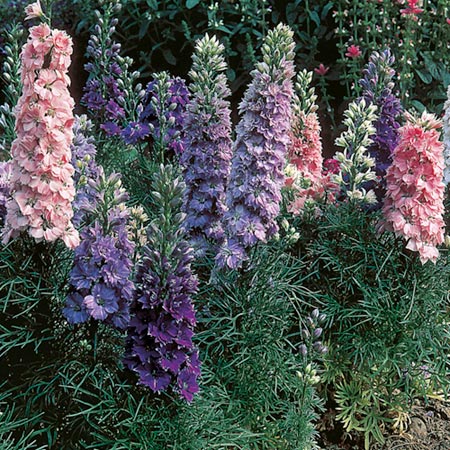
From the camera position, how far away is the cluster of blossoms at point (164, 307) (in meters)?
2.49

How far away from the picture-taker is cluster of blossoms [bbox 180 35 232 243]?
3.29 m

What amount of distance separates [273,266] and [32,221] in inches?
38.3

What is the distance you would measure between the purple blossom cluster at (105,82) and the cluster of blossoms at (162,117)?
9.0 inches

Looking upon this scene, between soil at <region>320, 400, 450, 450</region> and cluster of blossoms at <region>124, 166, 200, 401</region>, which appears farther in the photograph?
soil at <region>320, 400, 450, 450</region>

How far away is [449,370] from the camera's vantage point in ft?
11.9

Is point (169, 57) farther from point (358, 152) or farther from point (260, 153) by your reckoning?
point (260, 153)

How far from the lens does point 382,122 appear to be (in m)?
3.67

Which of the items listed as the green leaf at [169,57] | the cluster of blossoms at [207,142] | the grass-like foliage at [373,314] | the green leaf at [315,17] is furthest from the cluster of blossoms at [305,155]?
the green leaf at [169,57]

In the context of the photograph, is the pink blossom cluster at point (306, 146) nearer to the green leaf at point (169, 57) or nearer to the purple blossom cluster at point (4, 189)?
the purple blossom cluster at point (4, 189)

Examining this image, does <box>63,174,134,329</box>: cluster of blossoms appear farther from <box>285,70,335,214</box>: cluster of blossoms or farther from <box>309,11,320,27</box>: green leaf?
<box>309,11,320,27</box>: green leaf

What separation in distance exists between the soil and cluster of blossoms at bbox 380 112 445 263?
0.71 m

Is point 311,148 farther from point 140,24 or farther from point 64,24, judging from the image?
point 64,24

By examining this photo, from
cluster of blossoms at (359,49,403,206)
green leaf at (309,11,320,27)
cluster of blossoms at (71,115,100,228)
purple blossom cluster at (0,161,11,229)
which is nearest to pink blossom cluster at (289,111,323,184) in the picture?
cluster of blossoms at (359,49,403,206)

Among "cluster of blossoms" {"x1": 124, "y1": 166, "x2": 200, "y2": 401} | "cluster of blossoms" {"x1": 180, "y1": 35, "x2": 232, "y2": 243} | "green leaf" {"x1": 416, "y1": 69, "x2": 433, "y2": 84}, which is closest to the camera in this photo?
"cluster of blossoms" {"x1": 124, "y1": 166, "x2": 200, "y2": 401}
